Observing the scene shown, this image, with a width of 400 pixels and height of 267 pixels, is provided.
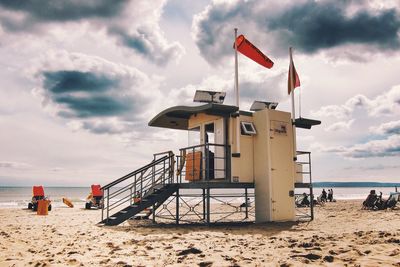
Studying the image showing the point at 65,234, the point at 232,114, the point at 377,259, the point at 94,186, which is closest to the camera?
the point at 377,259

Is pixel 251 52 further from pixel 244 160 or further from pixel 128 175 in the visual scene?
pixel 128 175

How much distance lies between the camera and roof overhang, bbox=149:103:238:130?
12625 millimetres

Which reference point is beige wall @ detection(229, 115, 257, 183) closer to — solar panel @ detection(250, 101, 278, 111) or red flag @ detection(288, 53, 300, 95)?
solar panel @ detection(250, 101, 278, 111)

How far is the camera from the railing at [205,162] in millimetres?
12930

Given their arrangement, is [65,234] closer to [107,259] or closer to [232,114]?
[107,259]

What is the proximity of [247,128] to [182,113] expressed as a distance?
8.70 feet

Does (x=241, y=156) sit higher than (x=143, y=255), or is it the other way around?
(x=241, y=156)

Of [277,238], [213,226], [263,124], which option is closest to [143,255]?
[277,238]

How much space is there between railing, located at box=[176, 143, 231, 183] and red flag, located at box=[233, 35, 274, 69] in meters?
3.91

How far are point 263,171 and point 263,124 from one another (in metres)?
1.67

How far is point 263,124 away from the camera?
1331 cm

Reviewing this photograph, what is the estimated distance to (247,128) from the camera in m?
13.2

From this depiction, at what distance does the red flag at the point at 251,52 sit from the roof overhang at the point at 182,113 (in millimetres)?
2735

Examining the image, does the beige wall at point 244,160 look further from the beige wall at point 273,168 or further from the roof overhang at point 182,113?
the roof overhang at point 182,113
